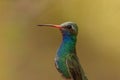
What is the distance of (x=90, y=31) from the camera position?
176 centimetres

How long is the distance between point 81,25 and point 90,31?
0.19 ft

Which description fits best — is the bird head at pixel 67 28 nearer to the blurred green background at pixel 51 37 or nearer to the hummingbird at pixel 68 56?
the hummingbird at pixel 68 56

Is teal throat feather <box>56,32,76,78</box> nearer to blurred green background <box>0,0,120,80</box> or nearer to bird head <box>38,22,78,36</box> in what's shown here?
bird head <box>38,22,78,36</box>

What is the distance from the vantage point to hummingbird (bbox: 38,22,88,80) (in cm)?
97

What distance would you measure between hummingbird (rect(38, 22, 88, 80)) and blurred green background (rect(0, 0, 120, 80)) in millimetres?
755

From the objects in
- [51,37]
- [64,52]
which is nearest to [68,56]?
[64,52]

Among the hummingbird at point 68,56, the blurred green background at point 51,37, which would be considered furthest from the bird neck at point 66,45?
the blurred green background at point 51,37

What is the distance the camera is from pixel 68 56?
99cm

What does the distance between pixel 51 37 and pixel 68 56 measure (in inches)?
30.7

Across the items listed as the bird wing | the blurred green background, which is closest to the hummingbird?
the bird wing

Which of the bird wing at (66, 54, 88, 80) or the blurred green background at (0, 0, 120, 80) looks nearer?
the bird wing at (66, 54, 88, 80)

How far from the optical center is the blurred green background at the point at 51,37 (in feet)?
5.77

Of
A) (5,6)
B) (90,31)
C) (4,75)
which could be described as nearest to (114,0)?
(90,31)

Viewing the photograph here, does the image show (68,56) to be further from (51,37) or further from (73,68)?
(51,37)
